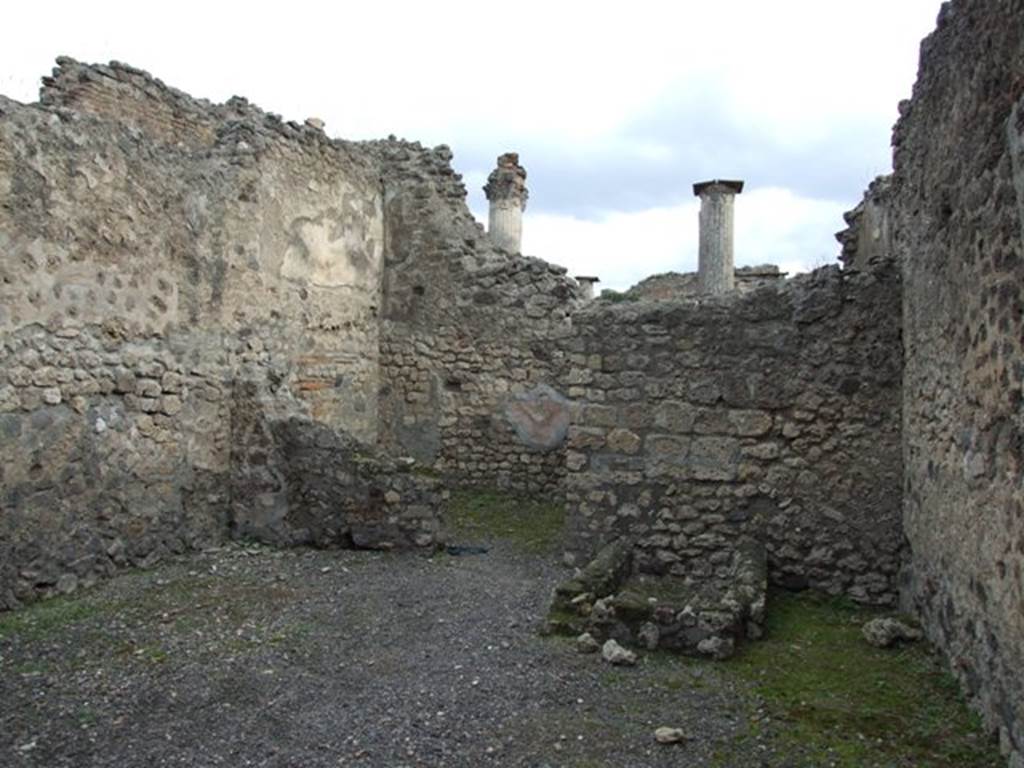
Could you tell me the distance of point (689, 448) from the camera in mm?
6156

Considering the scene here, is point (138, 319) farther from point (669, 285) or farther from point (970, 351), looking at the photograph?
point (669, 285)

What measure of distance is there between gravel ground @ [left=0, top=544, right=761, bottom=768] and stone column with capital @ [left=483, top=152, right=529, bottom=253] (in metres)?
11.8

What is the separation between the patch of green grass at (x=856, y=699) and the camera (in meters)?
3.45

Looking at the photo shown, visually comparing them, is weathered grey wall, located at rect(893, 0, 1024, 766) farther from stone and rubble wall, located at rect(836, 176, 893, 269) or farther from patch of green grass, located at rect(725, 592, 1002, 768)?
stone and rubble wall, located at rect(836, 176, 893, 269)

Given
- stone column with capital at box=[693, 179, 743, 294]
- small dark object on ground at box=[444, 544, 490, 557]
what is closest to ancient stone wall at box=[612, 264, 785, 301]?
stone column with capital at box=[693, 179, 743, 294]

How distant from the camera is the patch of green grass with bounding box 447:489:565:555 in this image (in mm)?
7543

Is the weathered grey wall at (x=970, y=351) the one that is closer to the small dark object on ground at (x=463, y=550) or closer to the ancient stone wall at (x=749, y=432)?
the ancient stone wall at (x=749, y=432)

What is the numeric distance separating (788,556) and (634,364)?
1.67m

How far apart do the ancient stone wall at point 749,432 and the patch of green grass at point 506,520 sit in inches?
47.3

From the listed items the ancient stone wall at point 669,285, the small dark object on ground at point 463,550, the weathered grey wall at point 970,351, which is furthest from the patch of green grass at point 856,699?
the ancient stone wall at point 669,285

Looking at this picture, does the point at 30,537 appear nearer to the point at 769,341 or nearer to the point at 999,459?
the point at 769,341

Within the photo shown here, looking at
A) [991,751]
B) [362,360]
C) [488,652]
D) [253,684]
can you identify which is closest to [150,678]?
[253,684]

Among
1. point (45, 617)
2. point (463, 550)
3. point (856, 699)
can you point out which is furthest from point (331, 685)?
point (463, 550)

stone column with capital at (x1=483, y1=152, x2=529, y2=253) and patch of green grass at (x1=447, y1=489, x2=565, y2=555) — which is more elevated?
stone column with capital at (x1=483, y1=152, x2=529, y2=253)
